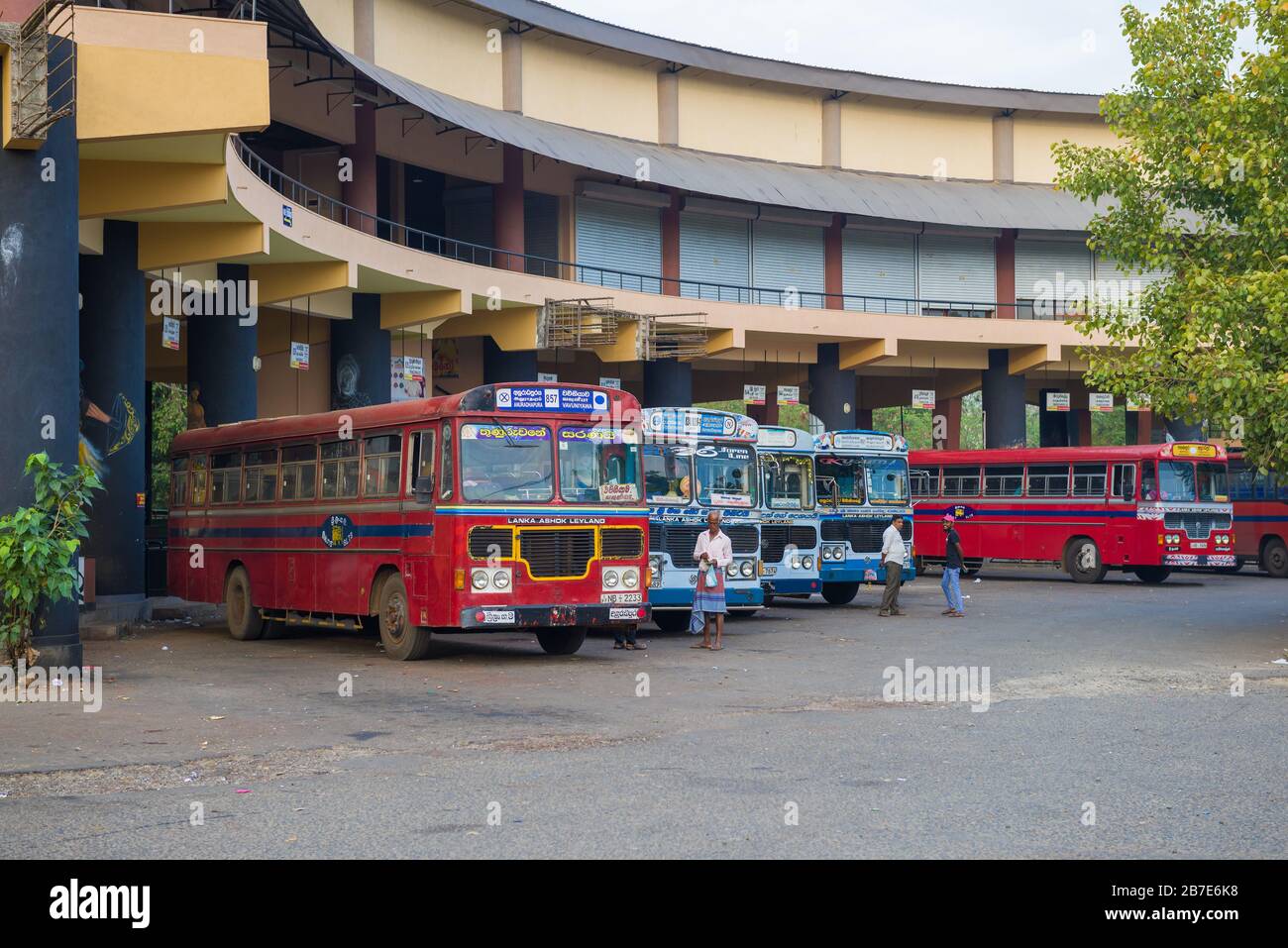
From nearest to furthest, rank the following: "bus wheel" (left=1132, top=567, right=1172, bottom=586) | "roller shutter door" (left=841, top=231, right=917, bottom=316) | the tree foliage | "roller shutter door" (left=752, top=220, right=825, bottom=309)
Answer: the tree foliage
"bus wheel" (left=1132, top=567, right=1172, bottom=586)
"roller shutter door" (left=752, top=220, right=825, bottom=309)
"roller shutter door" (left=841, top=231, right=917, bottom=316)

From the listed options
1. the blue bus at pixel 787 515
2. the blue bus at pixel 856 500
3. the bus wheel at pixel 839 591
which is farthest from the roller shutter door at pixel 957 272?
the blue bus at pixel 787 515

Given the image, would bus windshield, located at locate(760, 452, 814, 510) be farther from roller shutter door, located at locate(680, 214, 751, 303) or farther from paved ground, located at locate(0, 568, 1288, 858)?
roller shutter door, located at locate(680, 214, 751, 303)

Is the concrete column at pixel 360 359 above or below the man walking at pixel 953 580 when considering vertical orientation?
above

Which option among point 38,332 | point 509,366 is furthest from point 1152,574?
point 38,332

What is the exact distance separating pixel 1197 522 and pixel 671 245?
16.3 m

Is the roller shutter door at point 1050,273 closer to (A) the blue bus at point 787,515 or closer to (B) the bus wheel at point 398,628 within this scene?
(A) the blue bus at point 787,515

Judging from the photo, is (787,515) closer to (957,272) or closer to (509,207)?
(509,207)

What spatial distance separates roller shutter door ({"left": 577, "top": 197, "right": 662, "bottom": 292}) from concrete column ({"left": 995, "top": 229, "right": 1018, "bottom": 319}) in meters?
12.0

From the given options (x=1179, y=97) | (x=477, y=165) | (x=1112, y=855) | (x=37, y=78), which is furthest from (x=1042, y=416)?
(x=1112, y=855)

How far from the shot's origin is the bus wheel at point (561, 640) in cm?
1888

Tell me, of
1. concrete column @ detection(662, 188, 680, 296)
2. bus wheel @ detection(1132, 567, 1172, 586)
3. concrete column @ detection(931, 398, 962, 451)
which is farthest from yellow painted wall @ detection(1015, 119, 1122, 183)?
bus wheel @ detection(1132, 567, 1172, 586)

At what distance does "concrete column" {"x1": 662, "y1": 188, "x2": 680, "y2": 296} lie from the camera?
41.3 m

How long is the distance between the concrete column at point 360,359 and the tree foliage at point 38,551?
16776 millimetres

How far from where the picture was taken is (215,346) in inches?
1079
